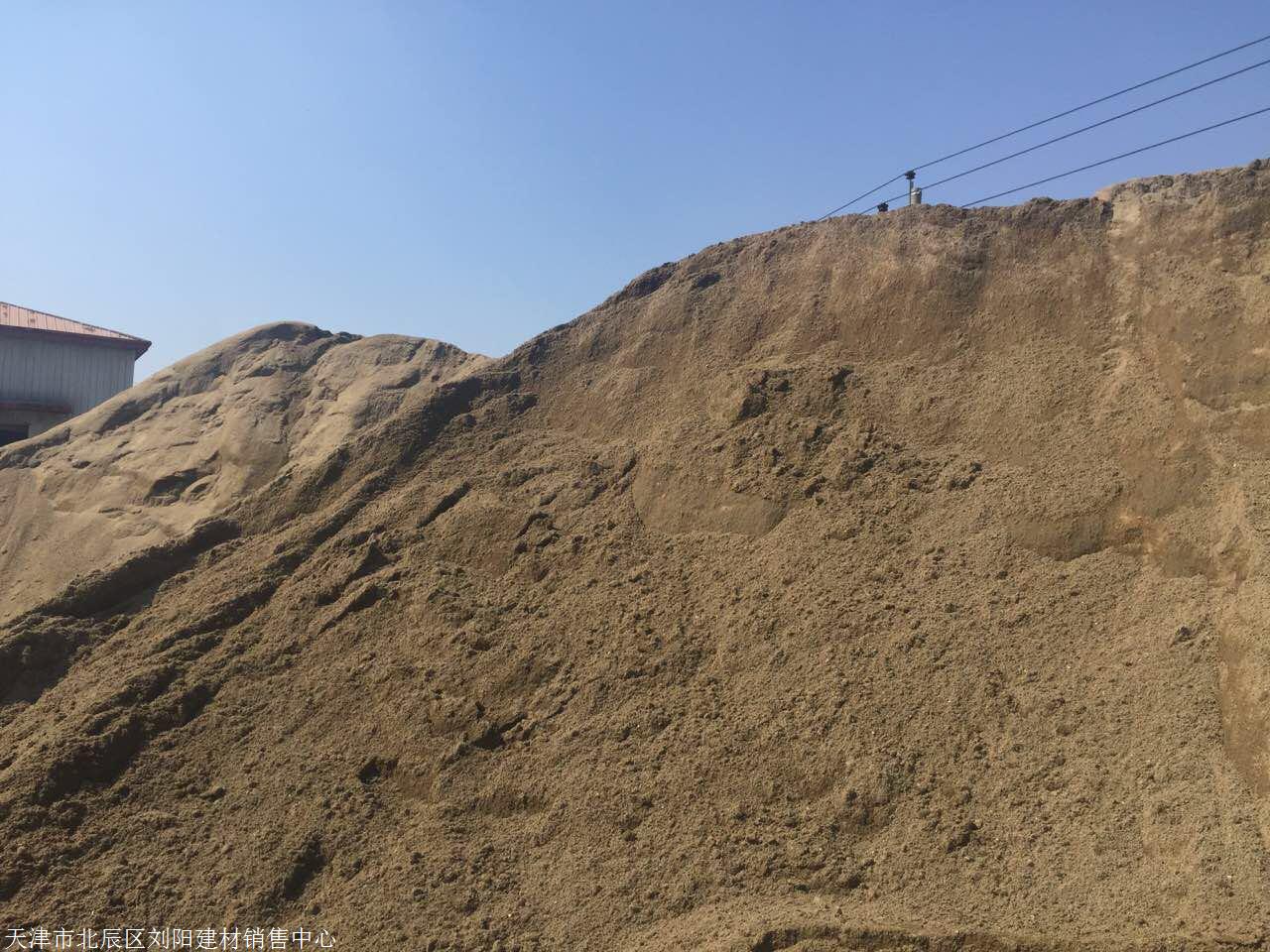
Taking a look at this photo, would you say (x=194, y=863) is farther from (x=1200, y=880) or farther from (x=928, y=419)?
(x=928, y=419)

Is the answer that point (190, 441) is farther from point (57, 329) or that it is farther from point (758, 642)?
point (57, 329)

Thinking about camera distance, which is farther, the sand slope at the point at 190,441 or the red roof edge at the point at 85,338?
the red roof edge at the point at 85,338

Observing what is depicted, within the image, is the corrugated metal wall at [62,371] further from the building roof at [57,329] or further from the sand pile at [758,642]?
the sand pile at [758,642]

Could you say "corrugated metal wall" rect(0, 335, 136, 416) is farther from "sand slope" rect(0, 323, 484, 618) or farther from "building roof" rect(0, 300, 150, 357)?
"sand slope" rect(0, 323, 484, 618)

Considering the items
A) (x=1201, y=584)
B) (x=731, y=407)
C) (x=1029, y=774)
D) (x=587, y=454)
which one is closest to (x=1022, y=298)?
(x=731, y=407)

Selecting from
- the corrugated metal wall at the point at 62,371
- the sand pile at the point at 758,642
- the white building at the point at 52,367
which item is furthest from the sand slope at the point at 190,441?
the corrugated metal wall at the point at 62,371

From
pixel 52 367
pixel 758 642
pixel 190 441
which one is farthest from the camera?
pixel 52 367

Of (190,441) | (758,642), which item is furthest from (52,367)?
(758,642)

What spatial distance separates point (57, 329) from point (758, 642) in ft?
78.8

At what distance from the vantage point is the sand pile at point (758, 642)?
5.19 meters

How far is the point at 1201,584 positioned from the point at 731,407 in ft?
13.3

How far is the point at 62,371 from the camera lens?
79.8 ft

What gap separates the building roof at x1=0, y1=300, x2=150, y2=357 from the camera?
23734mm

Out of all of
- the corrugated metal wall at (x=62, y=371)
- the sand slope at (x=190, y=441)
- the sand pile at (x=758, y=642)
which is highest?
the corrugated metal wall at (x=62, y=371)
